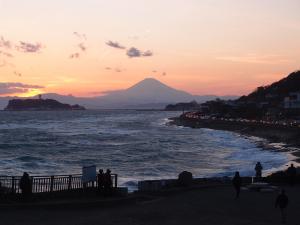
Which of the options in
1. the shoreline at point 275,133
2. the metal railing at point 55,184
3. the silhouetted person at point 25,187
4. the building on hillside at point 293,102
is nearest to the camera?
the silhouetted person at point 25,187

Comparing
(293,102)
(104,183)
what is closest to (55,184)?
(104,183)

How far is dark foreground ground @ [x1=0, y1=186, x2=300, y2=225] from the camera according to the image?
49.2 ft

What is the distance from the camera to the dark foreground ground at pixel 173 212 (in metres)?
15.0

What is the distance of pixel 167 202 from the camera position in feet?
59.4

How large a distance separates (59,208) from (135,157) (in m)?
30.6

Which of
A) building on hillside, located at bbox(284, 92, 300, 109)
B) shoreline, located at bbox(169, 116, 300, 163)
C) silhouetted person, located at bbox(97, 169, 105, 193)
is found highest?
building on hillside, located at bbox(284, 92, 300, 109)

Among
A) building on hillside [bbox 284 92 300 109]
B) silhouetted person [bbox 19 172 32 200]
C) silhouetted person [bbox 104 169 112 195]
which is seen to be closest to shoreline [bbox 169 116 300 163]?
silhouetted person [bbox 104 169 112 195]

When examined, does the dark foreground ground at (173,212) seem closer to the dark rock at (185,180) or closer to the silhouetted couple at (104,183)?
the silhouetted couple at (104,183)

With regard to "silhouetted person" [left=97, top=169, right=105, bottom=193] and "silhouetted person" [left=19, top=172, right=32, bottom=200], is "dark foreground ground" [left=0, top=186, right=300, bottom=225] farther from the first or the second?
"silhouetted person" [left=97, top=169, right=105, bottom=193]

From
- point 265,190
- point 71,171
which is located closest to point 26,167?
point 71,171

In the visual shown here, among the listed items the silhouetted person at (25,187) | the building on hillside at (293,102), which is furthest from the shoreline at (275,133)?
the building on hillside at (293,102)

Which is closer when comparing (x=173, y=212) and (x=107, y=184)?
(x=173, y=212)

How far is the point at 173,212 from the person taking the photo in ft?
53.8

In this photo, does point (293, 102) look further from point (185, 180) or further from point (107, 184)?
point (107, 184)
